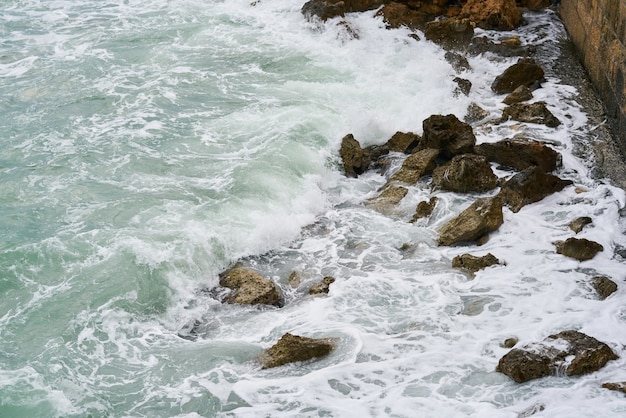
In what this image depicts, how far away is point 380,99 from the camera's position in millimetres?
11414

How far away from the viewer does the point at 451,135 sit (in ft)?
30.6

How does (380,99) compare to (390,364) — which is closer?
(390,364)

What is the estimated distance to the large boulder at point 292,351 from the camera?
20.1 feet

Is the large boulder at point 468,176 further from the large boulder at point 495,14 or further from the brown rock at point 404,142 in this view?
the large boulder at point 495,14

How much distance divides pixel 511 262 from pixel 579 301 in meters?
Result: 0.88

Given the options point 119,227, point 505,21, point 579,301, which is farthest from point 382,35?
point 579,301

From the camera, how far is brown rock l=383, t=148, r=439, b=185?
917 cm

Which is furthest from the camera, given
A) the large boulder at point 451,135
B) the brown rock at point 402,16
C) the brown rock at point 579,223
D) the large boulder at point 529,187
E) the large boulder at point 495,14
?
the brown rock at point 402,16

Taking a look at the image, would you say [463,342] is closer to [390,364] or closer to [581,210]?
[390,364]

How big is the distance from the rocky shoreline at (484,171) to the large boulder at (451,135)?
0.04ft

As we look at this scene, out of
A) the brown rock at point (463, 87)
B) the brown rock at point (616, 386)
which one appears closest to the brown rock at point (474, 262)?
the brown rock at point (616, 386)

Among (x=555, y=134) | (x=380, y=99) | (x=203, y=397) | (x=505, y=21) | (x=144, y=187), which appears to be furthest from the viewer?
(x=505, y=21)

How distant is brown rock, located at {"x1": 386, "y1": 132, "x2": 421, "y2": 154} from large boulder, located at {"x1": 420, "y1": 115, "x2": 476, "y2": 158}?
582mm

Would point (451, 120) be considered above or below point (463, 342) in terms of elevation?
above
